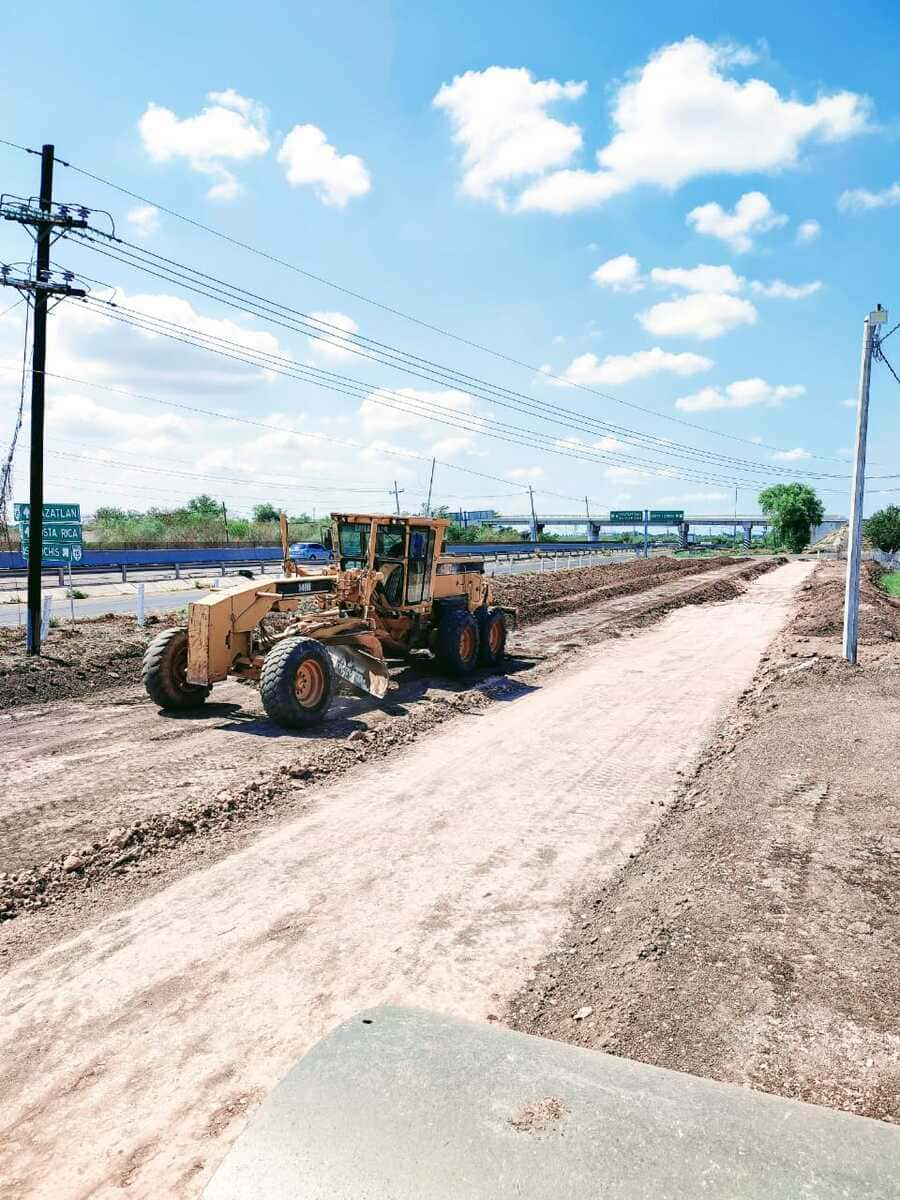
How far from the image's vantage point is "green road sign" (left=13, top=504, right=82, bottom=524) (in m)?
17.0

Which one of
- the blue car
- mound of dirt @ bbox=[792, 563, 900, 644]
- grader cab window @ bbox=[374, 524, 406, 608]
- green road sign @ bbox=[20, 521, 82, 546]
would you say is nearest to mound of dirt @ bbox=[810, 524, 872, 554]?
mound of dirt @ bbox=[792, 563, 900, 644]

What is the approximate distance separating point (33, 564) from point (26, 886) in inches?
466

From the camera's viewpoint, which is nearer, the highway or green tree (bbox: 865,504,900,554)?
the highway

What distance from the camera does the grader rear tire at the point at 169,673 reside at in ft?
37.7

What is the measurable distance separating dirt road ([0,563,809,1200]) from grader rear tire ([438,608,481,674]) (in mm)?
4528

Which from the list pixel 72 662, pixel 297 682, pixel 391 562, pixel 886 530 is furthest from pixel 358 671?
pixel 886 530

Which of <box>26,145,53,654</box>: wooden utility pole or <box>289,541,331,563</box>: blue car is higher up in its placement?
<box>26,145,53,654</box>: wooden utility pole

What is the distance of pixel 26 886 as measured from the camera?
6172 mm

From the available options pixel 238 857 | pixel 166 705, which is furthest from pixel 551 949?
pixel 166 705

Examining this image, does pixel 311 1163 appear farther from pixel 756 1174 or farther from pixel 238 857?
pixel 238 857

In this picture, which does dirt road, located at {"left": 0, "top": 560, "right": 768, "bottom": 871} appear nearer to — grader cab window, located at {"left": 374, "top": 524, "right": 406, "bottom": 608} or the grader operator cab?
the grader operator cab

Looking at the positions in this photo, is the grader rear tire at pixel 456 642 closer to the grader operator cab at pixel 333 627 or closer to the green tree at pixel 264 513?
the grader operator cab at pixel 333 627

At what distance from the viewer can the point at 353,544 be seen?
44.5 feet

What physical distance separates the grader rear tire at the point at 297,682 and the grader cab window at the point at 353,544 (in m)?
2.63
